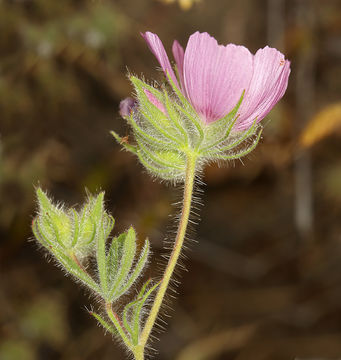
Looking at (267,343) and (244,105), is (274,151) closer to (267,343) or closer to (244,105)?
(267,343)

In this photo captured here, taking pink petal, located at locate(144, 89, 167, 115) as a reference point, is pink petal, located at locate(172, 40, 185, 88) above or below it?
above

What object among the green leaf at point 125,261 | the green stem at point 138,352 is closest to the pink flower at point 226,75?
the green leaf at point 125,261

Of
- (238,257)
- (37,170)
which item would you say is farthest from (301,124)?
(37,170)

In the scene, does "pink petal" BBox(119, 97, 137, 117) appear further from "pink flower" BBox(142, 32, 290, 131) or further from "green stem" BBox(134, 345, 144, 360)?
"green stem" BBox(134, 345, 144, 360)

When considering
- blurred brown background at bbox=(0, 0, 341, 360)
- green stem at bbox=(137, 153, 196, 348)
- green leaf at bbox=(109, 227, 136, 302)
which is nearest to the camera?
green stem at bbox=(137, 153, 196, 348)

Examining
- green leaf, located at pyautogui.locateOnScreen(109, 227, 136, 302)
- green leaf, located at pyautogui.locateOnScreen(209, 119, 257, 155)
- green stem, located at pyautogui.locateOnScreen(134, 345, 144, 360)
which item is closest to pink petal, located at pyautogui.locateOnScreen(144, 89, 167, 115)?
green leaf, located at pyautogui.locateOnScreen(209, 119, 257, 155)

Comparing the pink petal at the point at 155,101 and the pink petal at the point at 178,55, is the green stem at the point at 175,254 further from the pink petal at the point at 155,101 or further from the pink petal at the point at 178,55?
the pink petal at the point at 178,55

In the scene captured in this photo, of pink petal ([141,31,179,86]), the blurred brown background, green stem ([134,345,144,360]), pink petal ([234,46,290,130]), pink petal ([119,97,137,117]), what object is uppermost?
the blurred brown background
